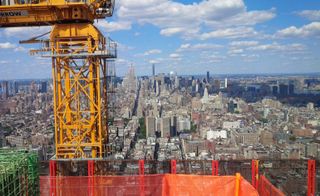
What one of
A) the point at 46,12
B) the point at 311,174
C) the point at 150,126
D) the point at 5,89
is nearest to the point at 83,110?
the point at 46,12

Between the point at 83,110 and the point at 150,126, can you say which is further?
the point at 150,126

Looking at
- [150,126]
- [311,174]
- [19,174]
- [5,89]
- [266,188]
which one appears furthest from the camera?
[150,126]

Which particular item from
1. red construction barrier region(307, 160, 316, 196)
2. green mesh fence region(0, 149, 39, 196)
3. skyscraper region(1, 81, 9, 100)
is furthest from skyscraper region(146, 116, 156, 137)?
green mesh fence region(0, 149, 39, 196)

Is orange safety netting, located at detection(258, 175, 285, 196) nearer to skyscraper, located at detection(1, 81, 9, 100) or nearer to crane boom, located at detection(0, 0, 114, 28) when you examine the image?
crane boom, located at detection(0, 0, 114, 28)

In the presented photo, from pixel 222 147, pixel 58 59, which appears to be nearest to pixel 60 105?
pixel 58 59

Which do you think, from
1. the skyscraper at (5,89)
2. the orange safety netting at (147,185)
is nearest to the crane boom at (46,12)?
the orange safety netting at (147,185)

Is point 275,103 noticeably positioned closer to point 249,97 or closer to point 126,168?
point 249,97

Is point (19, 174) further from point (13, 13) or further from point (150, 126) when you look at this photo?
point (150, 126)
